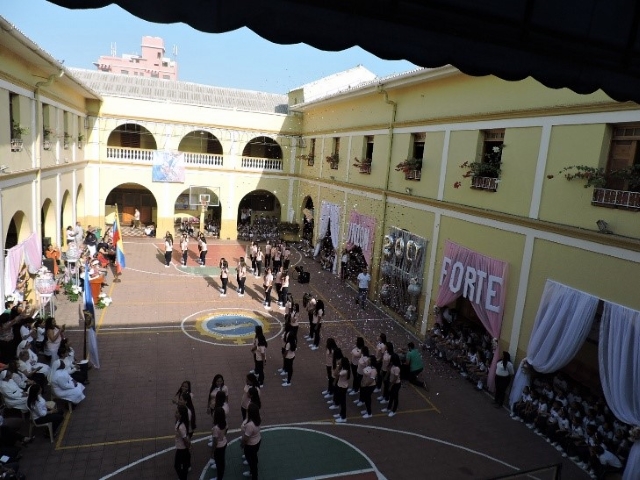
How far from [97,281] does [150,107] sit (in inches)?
528

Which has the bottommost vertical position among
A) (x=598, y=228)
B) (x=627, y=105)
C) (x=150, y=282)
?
(x=150, y=282)

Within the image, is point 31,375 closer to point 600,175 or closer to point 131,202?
point 600,175

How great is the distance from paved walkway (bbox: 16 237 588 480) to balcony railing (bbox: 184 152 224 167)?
13433mm

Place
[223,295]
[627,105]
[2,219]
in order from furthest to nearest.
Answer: [223,295] → [2,219] → [627,105]

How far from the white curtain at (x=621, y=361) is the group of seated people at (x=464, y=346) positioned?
3.27 metres

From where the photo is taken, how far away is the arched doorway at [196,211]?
3062 centimetres

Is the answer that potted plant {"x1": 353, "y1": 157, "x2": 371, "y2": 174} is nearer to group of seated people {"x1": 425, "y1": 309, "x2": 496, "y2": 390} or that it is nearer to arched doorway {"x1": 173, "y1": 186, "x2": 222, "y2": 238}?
group of seated people {"x1": 425, "y1": 309, "x2": 496, "y2": 390}

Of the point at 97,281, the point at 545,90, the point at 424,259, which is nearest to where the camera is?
the point at 545,90

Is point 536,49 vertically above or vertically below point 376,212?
above

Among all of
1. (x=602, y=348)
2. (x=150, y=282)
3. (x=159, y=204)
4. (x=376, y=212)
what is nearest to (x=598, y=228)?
(x=602, y=348)

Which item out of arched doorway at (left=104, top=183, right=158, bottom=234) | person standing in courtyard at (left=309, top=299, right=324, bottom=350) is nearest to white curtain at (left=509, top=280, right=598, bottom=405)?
person standing in courtyard at (left=309, top=299, right=324, bottom=350)

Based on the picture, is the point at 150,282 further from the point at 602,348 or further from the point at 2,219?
the point at 602,348

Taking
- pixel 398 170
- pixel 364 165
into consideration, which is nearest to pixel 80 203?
pixel 364 165

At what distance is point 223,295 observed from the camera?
18734mm
